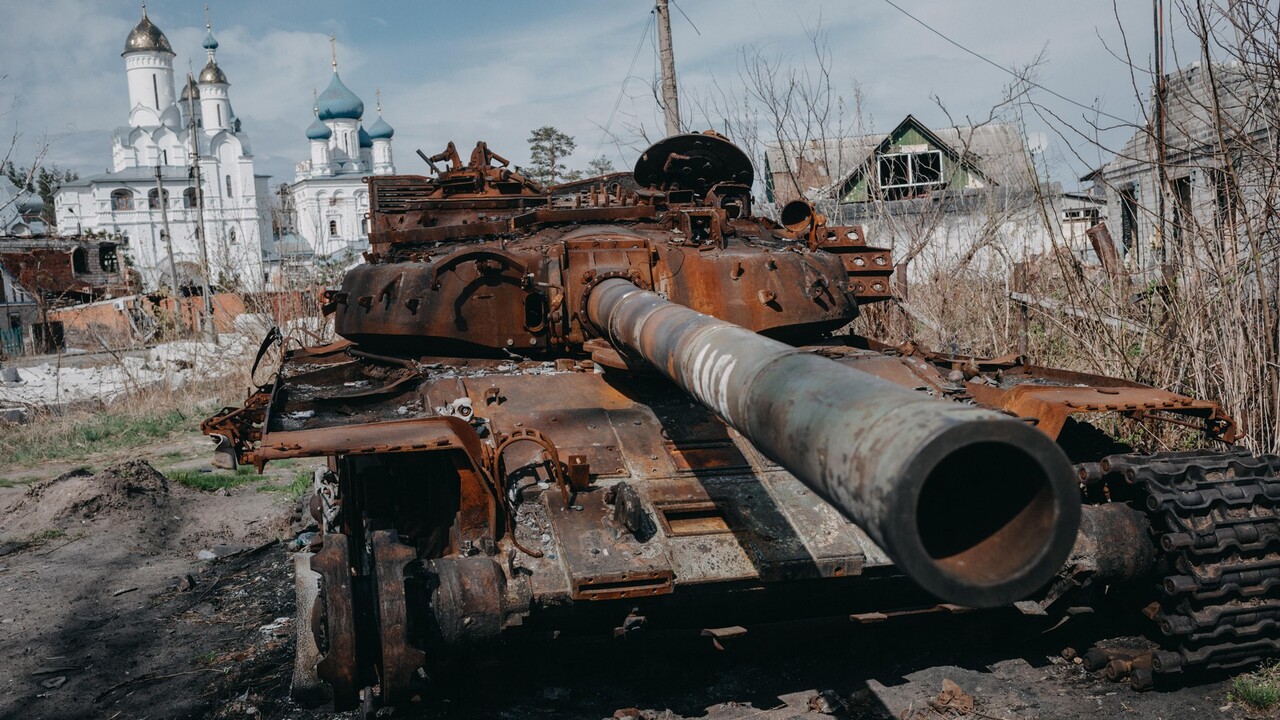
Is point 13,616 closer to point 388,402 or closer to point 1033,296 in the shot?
point 388,402

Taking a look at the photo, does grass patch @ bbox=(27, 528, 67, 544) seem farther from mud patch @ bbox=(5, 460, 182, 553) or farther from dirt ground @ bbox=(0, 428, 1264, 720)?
dirt ground @ bbox=(0, 428, 1264, 720)

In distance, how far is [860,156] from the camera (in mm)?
14703

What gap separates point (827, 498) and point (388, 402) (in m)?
3.81

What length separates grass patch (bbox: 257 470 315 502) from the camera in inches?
394

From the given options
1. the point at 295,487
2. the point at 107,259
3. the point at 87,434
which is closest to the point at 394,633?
the point at 295,487

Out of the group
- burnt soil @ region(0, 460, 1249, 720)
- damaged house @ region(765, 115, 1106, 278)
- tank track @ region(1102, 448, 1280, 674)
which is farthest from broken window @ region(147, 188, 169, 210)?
tank track @ region(1102, 448, 1280, 674)

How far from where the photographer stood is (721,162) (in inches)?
295

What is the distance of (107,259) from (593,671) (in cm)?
3438

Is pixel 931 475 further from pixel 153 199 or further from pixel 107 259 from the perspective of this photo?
pixel 153 199

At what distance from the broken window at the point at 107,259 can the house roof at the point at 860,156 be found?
21.4 metres

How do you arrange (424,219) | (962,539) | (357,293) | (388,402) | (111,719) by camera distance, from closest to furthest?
1. (962,539)
2. (111,719)
3. (388,402)
4. (357,293)
5. (424,219)

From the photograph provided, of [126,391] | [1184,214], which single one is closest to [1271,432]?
[1184,214]

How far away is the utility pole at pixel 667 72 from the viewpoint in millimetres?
13891

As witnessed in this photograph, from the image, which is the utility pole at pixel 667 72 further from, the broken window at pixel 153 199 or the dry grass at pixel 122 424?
the broken window at pixel 153 199
